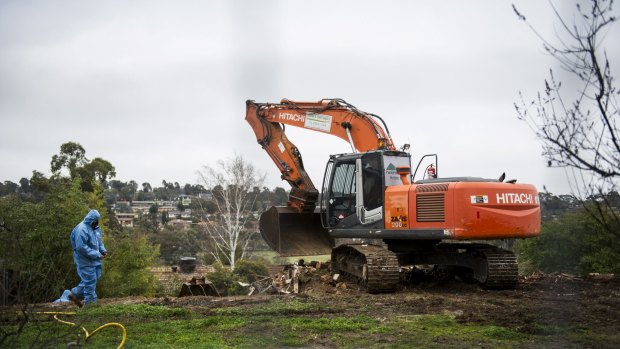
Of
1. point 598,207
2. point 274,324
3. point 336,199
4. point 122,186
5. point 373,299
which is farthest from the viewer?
Result: point 122,186

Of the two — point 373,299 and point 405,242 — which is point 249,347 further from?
point 405,242

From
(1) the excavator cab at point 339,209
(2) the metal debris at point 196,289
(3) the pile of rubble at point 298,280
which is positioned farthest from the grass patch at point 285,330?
(2) the metal debris at point 196,289

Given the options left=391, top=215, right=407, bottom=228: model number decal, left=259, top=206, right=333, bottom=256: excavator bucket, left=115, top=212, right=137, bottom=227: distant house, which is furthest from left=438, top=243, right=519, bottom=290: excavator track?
left=115, top=212, right=137, bottom=227: distant house

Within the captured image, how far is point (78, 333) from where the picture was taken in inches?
250

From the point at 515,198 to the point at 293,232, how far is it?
4.50 metres

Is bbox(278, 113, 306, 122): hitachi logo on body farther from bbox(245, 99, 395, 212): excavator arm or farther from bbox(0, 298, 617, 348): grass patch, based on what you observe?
bbox(0, 298, 617, 348): grass patch

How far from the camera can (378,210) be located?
35.5 ft

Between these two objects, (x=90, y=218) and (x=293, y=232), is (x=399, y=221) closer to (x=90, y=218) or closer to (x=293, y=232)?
(x=293, y=232)

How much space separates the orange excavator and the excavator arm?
0.02m

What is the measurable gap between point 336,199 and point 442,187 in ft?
7.81

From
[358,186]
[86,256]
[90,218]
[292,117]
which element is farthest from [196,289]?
[292,117]

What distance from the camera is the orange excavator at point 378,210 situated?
32.0 feet

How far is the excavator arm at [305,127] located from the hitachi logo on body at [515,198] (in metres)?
2.43

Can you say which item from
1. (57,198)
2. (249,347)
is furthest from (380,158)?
(57,198)
